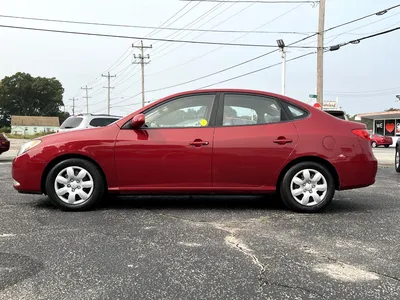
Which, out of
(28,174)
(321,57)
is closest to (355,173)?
(28,174)

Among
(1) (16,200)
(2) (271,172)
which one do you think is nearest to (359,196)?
(2) (271,172)

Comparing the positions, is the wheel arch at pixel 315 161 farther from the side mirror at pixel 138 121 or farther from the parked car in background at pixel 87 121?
the parked car in background at pixel 87 121

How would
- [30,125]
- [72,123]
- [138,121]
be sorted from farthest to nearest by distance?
[30,125] < [72,123] < [138,121]

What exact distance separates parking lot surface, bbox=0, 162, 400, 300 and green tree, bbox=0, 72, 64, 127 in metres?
110

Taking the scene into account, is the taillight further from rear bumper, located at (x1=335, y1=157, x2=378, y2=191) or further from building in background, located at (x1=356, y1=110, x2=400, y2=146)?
building in background, located at (x1=356, y1=110, x2=400, y2=146)

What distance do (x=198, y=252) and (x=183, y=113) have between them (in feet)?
7.26

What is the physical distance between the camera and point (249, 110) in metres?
5.54

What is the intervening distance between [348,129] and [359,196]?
1777 mm

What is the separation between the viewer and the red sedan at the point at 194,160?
17.4ft

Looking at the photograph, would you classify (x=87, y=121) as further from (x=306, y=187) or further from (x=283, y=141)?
(x=306, y=187)

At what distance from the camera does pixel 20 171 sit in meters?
5.40

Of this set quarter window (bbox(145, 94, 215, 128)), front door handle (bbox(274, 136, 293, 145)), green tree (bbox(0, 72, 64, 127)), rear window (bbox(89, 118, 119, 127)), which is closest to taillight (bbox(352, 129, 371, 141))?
front door handle (bbox(274, 136, 293, 145))

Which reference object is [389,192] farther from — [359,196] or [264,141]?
[264,141]

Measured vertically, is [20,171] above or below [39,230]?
above
